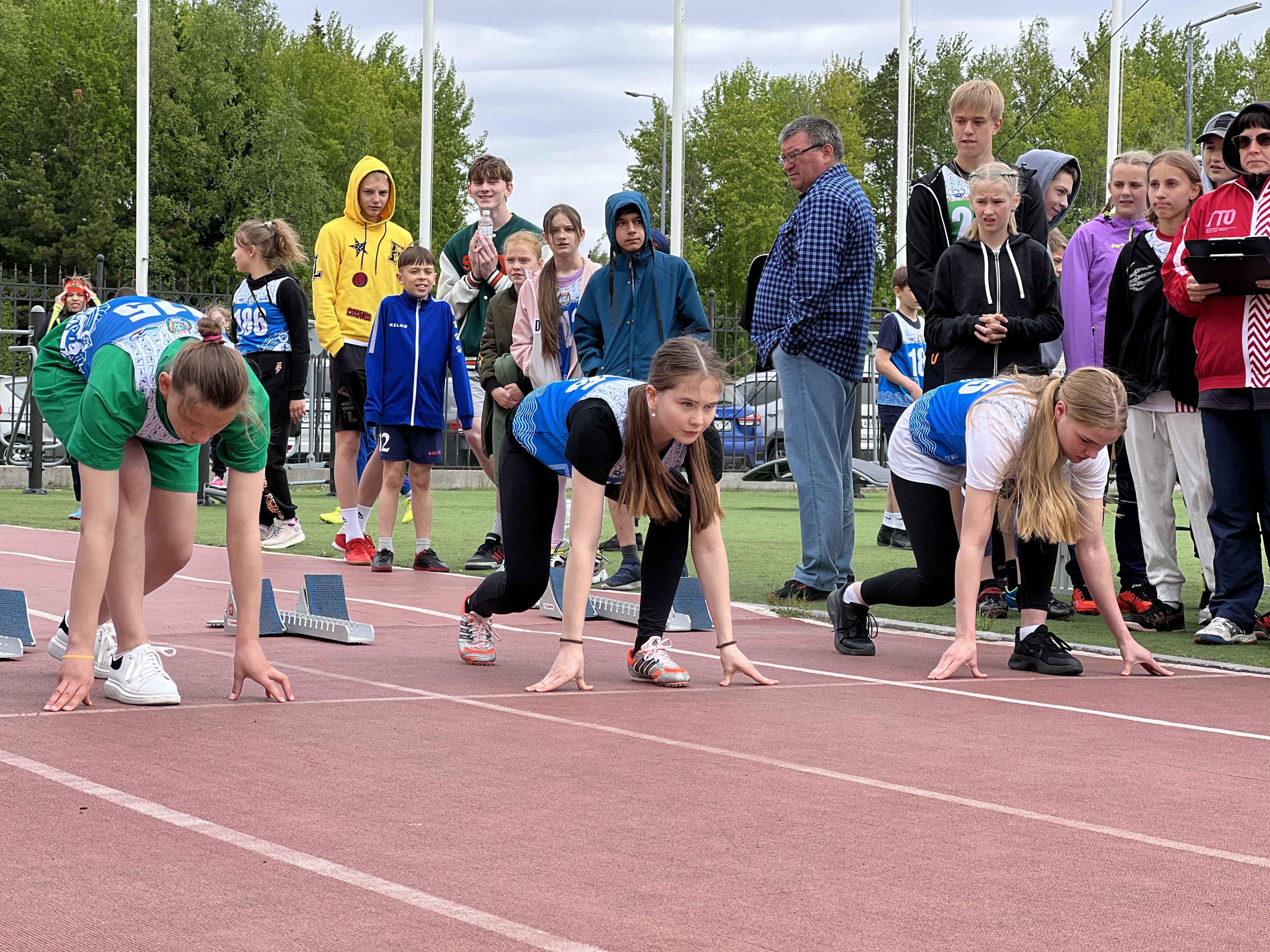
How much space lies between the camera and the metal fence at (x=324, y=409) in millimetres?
18484

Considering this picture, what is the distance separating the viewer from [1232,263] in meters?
6.83

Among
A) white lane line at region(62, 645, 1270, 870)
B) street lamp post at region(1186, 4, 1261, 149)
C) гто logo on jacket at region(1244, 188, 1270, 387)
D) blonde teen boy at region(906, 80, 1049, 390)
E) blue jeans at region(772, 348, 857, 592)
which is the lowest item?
white lane line at region(62, 645, 1270, 870)

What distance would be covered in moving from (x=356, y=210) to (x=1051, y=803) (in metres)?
8.11

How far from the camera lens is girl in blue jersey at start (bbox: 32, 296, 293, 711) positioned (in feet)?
15.4

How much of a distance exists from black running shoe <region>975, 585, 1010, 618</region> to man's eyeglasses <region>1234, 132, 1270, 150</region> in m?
2.56

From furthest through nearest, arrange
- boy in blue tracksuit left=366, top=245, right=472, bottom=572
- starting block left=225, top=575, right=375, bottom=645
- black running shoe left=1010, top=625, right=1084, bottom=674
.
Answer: boy in blue tracksuit left=366, top=245, right=472, bottom=572 < starting block left=225, top=575, right=375, bottom=645 < black running shoe left=1010, top=625, right=1084, bottom=674

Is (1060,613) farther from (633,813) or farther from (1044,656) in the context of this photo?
(633,813)

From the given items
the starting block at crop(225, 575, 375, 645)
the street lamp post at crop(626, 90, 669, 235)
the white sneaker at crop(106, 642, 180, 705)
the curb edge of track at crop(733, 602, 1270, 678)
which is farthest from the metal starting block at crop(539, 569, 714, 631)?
the street lamp post at crop(626, 90, 669, 235)

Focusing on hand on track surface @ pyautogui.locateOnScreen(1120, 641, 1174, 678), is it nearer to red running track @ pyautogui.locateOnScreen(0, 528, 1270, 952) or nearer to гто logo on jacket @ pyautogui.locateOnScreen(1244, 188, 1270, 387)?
red running track @ pyautogui.locateOnScreen(0, 528, 1270, 952)

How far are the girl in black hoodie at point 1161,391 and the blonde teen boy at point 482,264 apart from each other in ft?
13.0

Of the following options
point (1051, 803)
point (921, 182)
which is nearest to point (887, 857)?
point (1051, 803)

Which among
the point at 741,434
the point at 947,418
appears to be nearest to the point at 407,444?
the point at 947,418

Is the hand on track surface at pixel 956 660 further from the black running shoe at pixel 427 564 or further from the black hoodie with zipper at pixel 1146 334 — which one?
the black running shoe at pixel 427 564

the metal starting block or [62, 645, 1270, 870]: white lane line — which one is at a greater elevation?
the metal starting block
